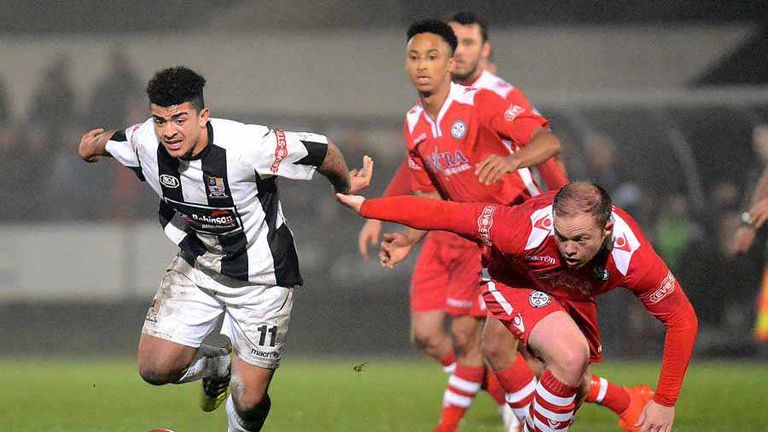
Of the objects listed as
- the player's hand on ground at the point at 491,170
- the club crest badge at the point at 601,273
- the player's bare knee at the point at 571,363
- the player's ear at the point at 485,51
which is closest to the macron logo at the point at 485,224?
the player's hand on ground at the point at 491,170

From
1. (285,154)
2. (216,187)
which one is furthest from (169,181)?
(285,154)

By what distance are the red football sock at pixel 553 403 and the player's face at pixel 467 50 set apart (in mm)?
2744

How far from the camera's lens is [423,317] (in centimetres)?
784

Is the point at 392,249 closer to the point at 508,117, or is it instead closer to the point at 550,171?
the point at 508,117

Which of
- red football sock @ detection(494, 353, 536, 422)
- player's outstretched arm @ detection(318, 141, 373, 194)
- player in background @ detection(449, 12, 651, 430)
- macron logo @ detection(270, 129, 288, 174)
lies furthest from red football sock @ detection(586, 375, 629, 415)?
macron logo @ detection(270, 129, 288, 174)

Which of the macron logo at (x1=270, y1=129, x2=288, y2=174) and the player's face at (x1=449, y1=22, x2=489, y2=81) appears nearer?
the macron logo at (x1=270, y1=129, x2=288, y2=174)

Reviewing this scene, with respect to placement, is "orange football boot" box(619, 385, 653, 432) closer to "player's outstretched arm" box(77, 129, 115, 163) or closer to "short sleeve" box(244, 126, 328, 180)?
"short sleeve" box(244, 126, 328, 180)

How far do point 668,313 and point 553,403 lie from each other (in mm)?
668

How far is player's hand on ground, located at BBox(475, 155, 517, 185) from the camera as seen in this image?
230 inches

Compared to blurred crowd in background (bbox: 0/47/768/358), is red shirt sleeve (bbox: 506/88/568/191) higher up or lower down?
higher up

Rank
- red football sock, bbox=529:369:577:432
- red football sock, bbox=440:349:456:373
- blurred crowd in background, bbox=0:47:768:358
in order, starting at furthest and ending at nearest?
blurred crowd in background, bbox=0:47:768:358
red football sock, bbox=440:349:456:373
red football sock, bbox=529:369:577:432

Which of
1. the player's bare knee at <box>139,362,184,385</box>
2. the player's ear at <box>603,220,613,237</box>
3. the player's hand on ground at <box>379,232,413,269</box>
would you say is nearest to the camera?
the player's ear at <box>603,220,613,237</box>

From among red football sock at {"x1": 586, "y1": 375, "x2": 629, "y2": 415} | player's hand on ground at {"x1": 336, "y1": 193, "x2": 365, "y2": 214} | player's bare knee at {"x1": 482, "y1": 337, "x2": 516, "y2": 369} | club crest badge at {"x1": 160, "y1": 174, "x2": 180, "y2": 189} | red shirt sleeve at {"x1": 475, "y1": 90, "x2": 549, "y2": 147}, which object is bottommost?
red football sock at {"x1": 586, "y1": 375, "x2": 629, "y2": 415}

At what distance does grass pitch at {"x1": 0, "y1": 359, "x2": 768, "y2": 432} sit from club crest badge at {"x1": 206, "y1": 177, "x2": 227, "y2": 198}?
7.24 ft
